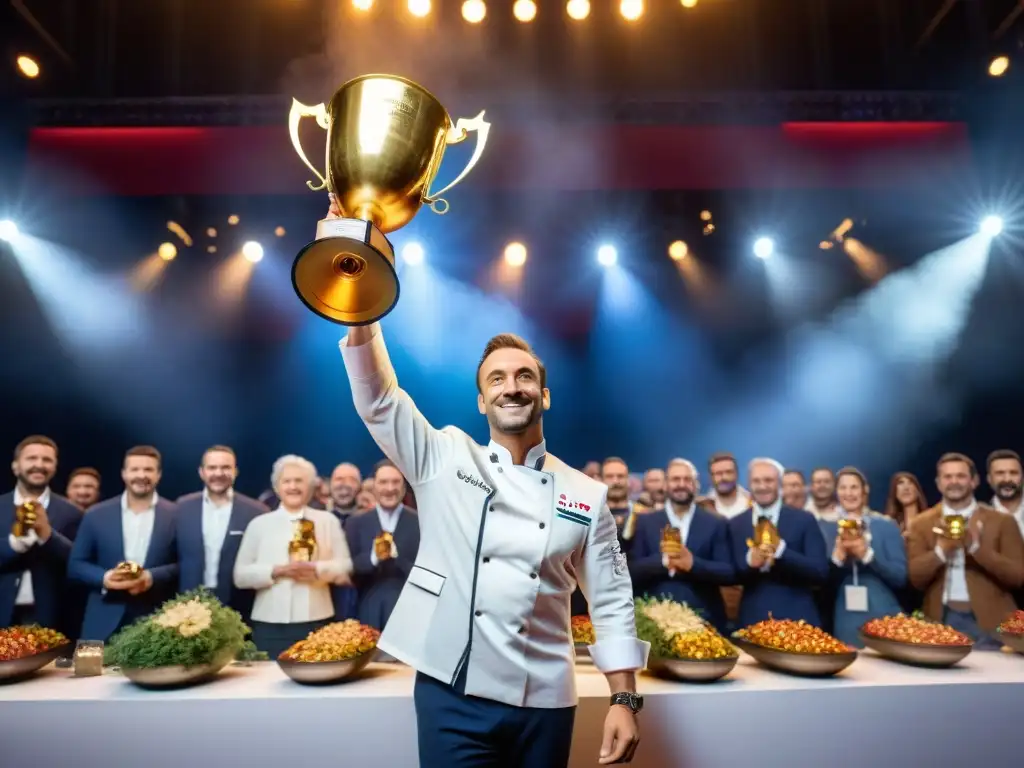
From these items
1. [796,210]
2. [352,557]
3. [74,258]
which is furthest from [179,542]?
[796,210]

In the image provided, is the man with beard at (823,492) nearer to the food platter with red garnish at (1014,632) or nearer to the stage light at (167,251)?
the food platter with red garnish at (1014,632)

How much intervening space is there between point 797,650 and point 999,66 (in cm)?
559

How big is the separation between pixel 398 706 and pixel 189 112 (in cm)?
563

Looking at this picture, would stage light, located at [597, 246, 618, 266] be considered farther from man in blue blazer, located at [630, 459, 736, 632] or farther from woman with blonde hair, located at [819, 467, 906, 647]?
woman with blonde hair, located at [819, 467, 906, 647]

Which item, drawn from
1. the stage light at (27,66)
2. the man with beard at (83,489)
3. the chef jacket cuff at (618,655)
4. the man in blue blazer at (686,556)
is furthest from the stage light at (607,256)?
the chef jacket cuff at (618,655)

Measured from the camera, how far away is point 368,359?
1508 millimetres

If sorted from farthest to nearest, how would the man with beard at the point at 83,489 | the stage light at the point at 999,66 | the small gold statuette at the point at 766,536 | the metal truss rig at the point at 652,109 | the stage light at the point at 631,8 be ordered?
the metal truss rig at the point at 652,109 → the stage light at the point at 999,66 → the man with beard at the point at 83,489 → the stage light at the point at 631,8 → the small gold statuette at the point at 766,536

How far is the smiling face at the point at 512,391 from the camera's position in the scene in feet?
5.21

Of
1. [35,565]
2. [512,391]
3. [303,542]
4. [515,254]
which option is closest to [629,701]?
[512,391]

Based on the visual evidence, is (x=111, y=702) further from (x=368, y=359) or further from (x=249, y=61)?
(x=249, y=61)

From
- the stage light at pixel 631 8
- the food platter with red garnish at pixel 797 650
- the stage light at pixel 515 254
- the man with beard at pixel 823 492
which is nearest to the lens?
the food platter with red garnish at pixel 797 650

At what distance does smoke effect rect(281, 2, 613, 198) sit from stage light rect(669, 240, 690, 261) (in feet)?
10.5

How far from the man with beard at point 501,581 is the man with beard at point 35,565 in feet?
10.7

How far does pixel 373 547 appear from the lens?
3.92 meters
